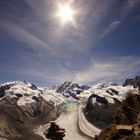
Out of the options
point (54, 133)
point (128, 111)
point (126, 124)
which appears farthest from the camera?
point (128, 111)

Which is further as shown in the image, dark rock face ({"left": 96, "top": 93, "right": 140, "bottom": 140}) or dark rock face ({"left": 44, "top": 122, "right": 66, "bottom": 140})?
dark rock face ({"left": 44, "top": 122, "right": 66, "bottom": 140})

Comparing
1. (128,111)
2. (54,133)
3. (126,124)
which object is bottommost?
(54,133)

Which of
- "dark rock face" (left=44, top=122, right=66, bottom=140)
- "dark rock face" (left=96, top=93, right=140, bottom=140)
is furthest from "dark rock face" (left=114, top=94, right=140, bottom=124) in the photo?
"dark rock face" (left=44, top=122, right=66, bottom=140)

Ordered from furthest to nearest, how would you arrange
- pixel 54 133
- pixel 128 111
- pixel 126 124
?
pixel 128 111 → pixel 54 133 → pixel 126 124

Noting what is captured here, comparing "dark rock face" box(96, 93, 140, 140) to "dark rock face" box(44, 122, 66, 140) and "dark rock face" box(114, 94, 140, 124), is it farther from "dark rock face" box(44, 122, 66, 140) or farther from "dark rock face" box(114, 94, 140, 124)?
"dark rock face" box(44, 122, 66, 140)

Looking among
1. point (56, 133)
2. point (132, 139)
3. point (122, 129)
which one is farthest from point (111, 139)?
point (56, 133)

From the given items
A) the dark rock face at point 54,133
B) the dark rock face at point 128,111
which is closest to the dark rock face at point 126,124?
the dark rock face at point 128,111

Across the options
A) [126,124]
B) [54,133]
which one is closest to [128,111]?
[126,124]

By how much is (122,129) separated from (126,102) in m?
49.9

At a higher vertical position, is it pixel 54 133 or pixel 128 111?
pixel 128 111

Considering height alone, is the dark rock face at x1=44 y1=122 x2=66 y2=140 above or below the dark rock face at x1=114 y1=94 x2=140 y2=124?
below

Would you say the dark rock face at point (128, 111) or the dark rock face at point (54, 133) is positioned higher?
the dark rock face at point (128, 111)

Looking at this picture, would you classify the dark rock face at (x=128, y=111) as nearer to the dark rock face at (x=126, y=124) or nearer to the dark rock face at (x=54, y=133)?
the dark rock face at (x=126, y=124)

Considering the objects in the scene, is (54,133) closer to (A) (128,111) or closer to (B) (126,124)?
(B) (126,124)
